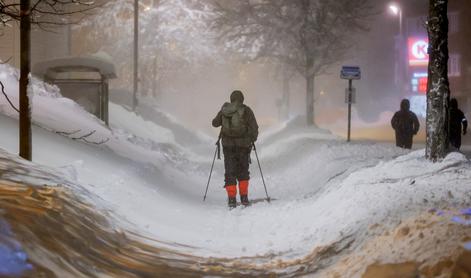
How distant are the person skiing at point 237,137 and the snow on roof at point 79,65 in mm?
9186

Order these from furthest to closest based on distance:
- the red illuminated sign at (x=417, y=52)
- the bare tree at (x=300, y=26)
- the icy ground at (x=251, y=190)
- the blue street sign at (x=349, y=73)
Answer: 1. the red illuminated sign at (x=417, y=52)
2. the bare tree at (x=300, y=26)
3. the blue street sign at (x=349, y=73)
4. the icy ground at (x=251, y=190)

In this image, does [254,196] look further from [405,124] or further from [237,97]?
[405,124]

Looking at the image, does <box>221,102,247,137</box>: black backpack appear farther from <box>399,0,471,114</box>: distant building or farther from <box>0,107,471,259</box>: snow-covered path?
<box>399,0,471,114</box>: distant building

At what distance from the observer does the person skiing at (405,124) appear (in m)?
18.2

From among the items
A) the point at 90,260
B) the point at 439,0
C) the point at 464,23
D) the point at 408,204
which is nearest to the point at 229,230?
the point at 408,204

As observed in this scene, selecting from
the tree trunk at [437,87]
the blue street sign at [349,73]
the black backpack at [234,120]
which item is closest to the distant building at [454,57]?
the blue street sign at [349,73]

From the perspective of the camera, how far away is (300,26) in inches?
1305

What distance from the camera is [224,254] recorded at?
785cm

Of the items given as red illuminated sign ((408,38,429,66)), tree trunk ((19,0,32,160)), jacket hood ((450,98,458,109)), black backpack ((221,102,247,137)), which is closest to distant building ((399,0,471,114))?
red illuminated sign ((408,38,429,66))

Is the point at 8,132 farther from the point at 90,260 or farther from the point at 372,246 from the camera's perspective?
the point at 372,246

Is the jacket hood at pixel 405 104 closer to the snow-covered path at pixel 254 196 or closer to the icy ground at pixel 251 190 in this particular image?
the icy ground at pixel 251 190

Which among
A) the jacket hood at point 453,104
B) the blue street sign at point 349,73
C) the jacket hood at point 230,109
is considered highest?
the blue street sign at point 349,73

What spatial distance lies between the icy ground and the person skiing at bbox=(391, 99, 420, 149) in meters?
0.39

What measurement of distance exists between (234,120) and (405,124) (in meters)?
7.75
